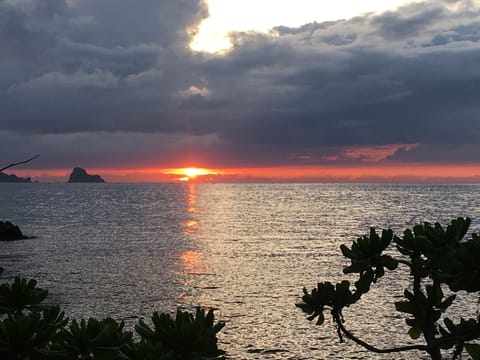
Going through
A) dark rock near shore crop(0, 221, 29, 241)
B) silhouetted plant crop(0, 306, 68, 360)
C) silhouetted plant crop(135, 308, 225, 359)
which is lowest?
dark rock near shore crop(0, 221, 29, 241)

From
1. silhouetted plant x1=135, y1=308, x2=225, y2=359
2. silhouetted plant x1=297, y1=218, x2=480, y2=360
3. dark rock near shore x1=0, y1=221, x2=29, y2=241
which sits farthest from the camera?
dark rock near shore x1=0, y1=221, x2=29, y2=241

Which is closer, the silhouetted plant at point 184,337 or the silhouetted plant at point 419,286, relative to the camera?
the silhouetted plant at point 184,337

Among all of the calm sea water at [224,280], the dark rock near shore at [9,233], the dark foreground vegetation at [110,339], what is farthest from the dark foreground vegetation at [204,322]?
the dark rock near shore at [9,233]

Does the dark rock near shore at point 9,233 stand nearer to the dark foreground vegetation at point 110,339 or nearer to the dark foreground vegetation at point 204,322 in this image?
the dark foreground vegetation at point 204,322

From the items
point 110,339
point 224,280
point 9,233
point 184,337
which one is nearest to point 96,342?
point 110,339

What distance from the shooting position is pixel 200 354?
3670mm

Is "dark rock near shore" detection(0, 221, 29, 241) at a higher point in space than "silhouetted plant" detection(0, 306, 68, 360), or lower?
lower

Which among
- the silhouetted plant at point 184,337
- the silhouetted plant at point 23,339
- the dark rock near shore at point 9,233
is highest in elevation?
the silhouetted plant at point 184,337

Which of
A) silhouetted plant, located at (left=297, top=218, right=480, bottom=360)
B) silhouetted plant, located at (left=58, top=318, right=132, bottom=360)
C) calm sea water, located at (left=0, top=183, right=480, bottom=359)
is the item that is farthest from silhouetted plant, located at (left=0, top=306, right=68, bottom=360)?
calm sea water, located at (left=0, top=183, right=480, bottom=359)

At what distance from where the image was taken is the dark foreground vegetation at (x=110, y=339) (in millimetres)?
3662

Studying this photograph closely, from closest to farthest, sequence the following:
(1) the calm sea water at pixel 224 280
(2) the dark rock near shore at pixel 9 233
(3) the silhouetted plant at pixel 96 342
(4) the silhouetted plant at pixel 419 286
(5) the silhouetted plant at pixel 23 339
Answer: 1. (3) the silhouetted plant at pixel 96 342
2. (5) the silhouetted plant at pixel 23 339
3. (4) the silhouetted plant at pixel 419 286
4. (1) the calm sea water at pixel 224 280
5. (2) the dark rock near shore at pixel 9 233

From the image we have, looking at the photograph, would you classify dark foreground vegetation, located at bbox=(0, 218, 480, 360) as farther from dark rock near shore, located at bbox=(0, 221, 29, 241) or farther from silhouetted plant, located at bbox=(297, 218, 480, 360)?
dark rock near shore, located at bbox=(0, 221, 29, 241)

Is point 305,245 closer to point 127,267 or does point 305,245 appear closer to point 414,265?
point 127,267

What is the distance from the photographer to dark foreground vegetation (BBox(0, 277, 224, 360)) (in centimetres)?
366
